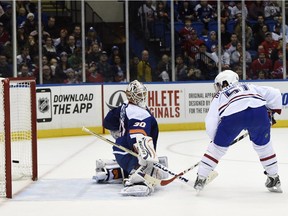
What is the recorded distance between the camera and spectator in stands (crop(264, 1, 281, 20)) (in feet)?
41.1

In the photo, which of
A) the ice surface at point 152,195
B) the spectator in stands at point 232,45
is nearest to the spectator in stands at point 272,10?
the spectator in stands at point 232,45

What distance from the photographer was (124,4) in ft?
38.9

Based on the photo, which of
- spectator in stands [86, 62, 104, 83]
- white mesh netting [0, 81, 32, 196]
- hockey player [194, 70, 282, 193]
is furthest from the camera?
spectator in stands [86, 62, 104, 83]

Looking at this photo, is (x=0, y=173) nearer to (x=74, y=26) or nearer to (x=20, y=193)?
(x=20, y=193)

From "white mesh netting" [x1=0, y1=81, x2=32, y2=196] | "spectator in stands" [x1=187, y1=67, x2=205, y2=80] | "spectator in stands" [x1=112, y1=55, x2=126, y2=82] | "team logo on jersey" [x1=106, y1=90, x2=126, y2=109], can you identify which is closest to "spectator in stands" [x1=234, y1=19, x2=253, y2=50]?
"spectator in stands" [x1=187, y1=67, x2=205, y2=80]

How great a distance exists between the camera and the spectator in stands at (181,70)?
11742 millimetres

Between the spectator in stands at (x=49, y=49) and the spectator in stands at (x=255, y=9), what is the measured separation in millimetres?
3542

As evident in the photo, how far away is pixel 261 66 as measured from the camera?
39.5ft

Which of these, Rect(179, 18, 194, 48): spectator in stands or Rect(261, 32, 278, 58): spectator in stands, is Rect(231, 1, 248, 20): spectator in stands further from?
Rect(179, 18, 194, 48): spectator in stands

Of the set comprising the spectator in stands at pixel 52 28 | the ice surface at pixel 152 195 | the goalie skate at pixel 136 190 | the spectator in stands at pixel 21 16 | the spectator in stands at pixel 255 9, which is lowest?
the ice surface at pixel 152 195

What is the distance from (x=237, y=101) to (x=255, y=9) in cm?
793

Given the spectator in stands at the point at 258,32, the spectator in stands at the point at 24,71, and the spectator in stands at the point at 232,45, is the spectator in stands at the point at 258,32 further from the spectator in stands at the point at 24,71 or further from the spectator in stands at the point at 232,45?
the spectator in stands at the point at 24,71

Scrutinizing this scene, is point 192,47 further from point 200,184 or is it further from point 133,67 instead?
point 200,184

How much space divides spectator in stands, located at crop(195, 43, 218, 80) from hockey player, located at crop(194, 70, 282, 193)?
6.51 meters
